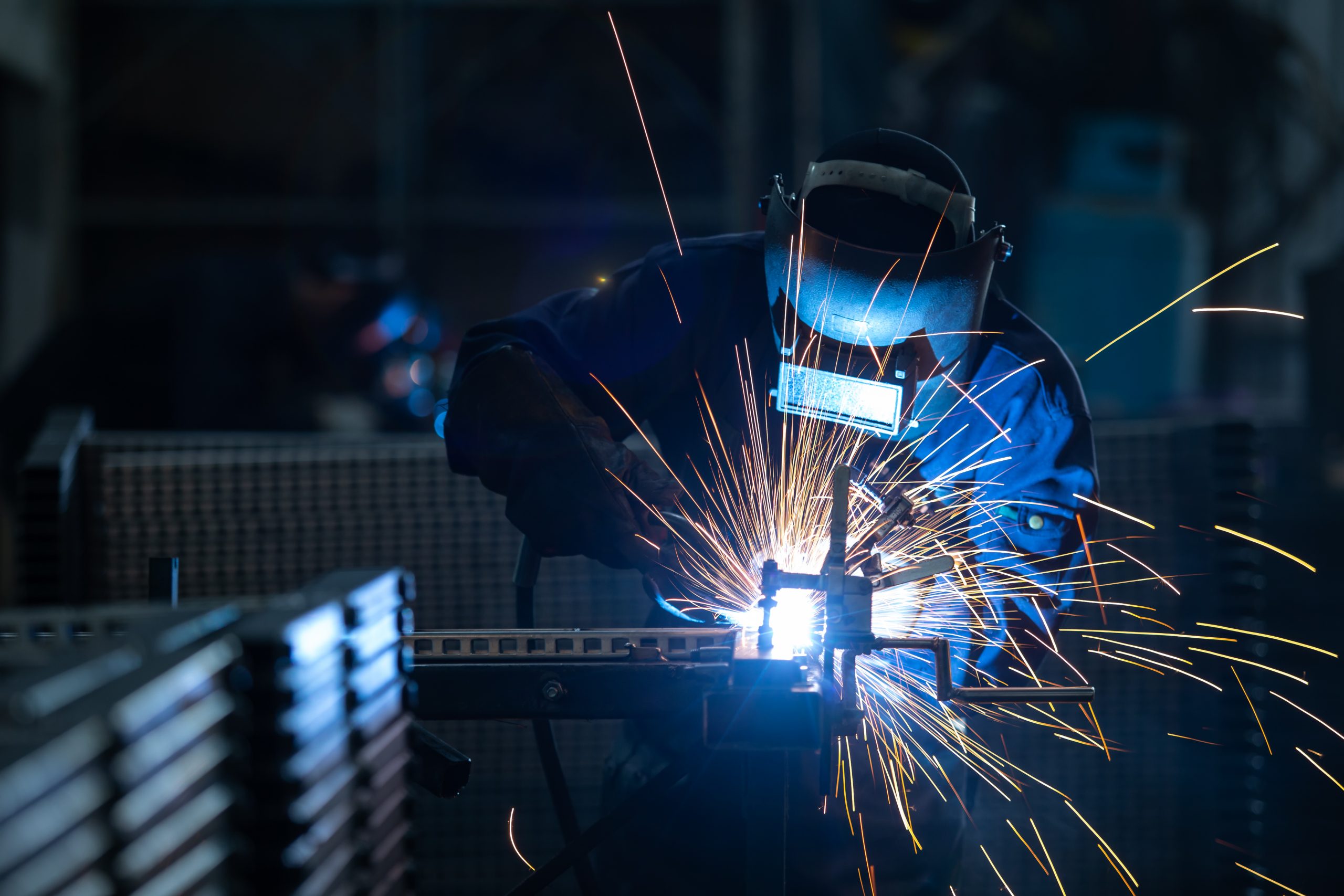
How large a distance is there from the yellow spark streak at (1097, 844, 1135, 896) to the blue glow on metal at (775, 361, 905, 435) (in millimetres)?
1805

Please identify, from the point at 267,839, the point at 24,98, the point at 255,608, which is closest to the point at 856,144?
the point at 255,608

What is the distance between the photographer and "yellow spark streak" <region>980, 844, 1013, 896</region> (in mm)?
2455

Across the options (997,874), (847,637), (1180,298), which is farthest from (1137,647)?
(1180,298)

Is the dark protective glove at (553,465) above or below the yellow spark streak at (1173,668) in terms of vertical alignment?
above

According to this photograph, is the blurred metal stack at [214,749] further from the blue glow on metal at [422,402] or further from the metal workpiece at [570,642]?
the blue glow on metal at [422,402]

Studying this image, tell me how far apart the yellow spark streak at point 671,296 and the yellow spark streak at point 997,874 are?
1.60m

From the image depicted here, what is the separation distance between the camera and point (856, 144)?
56.7 inches

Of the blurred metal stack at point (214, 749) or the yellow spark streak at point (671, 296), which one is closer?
the blurred metal stack at point (214, 749)

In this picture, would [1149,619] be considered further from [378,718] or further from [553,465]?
[378,718]

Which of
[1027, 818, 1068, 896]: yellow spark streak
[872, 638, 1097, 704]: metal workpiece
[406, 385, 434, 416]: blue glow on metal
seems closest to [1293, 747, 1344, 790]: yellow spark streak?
[1027, 818, 1068, 896]: yellow spark streak

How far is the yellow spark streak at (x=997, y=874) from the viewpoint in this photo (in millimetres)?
2455

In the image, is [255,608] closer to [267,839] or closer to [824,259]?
[267,839]

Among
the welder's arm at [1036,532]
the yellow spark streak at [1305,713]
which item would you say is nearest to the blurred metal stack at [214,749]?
the welder's arm at [1036,532]

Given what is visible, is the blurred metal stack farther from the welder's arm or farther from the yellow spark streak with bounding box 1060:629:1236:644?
the yellow spark streak with bounding box 1060:629:1236:644
